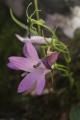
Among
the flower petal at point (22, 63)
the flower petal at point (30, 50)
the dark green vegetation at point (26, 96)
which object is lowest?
the dark green vegetation at point (26, 96)

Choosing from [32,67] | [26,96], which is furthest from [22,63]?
[26,96]

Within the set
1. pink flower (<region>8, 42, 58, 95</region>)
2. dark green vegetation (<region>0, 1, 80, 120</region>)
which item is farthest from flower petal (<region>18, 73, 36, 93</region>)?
dark green vegetation (<region>0, 1, 80, 120</region>)

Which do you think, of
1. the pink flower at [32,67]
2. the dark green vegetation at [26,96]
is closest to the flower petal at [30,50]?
the pink flower at [32,67]

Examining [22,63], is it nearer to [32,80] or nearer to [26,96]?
[32,80]

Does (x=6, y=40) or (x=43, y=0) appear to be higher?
(x=43, y=0)

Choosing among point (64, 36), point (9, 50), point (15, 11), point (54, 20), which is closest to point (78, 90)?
point (64, 36)

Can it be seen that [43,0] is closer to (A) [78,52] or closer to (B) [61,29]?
(B) [61,29]

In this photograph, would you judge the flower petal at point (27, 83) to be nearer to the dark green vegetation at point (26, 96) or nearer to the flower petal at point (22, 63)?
the flower petal at point (22, 63)
